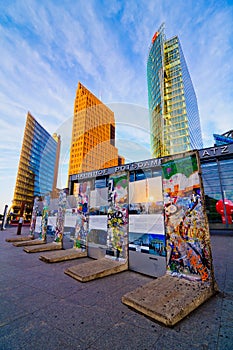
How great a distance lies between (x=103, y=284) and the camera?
3.53 meters

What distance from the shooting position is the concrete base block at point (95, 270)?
3766 millimetres

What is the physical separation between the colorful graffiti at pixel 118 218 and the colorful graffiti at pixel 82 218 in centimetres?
149

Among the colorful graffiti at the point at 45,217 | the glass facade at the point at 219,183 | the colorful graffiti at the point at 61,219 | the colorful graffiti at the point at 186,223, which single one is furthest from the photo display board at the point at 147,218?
the glass facade at the point at 219,183

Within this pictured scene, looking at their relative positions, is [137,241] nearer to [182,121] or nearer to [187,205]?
[187,205]

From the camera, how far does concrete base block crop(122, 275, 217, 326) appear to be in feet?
7.19

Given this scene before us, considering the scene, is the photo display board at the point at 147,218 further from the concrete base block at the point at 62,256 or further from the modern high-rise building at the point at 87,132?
the modern high-rise building at the point at 87,132

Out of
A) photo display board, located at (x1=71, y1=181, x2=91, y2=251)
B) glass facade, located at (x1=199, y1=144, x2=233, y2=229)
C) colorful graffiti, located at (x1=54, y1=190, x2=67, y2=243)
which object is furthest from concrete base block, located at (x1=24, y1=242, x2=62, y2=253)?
glass facade, located at (x1=199, y1=144, x2=233, y2=229)

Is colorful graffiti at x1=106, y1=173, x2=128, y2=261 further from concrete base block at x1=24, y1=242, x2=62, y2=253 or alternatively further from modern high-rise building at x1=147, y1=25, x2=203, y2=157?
modern high-rise building at x1=147, y1=25, x2=203, y2=157

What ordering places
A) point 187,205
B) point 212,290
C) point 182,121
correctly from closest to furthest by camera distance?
point 212,290 < point 187,205 < point 182,121

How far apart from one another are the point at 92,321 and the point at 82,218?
4.60 metres

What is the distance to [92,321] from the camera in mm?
2176

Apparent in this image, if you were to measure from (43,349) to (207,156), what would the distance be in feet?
49.7

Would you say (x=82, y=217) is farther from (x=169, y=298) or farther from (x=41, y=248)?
(x=169, y=298)

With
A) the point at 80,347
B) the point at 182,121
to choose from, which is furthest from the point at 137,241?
the point at 182,121
